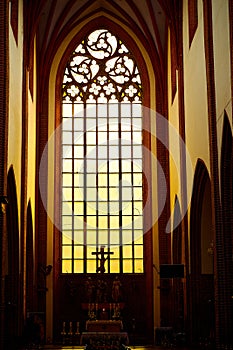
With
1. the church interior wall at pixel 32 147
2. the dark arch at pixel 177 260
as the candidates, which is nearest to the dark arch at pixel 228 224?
the dark arch at pixel 177 260

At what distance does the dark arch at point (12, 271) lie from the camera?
22.7m

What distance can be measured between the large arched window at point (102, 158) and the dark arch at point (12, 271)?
19.3 ft

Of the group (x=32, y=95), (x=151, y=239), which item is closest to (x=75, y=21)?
(x=32, y=95)

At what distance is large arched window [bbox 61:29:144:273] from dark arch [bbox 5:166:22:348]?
589 cm

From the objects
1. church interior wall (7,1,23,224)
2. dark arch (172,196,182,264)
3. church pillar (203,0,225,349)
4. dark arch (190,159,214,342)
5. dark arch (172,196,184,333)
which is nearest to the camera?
church pillar (203,0,225,349)

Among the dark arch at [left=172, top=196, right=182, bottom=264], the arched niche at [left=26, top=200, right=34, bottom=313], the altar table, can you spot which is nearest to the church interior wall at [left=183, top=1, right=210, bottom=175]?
the dark arch at [left=172, top=196, right=182, bottom=264]

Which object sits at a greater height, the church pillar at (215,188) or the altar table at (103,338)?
the church pillar at (215,188)

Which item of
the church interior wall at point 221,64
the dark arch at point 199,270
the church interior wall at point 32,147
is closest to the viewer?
the church interior wall at point 221,64

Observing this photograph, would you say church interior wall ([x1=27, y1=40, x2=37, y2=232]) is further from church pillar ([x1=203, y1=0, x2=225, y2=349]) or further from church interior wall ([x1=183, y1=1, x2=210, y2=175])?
church pillar ([x1=203, y1=0, x2=225, y2=349])

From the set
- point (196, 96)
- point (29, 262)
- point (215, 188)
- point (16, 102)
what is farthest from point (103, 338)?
point (196, 96)

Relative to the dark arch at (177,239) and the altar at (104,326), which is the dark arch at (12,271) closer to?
the altar at (104,326)

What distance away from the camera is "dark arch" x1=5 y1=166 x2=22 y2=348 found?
74.4 ft

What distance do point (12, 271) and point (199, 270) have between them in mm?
5971

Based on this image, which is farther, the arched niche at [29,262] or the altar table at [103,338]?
the arched niche at [29,262]
